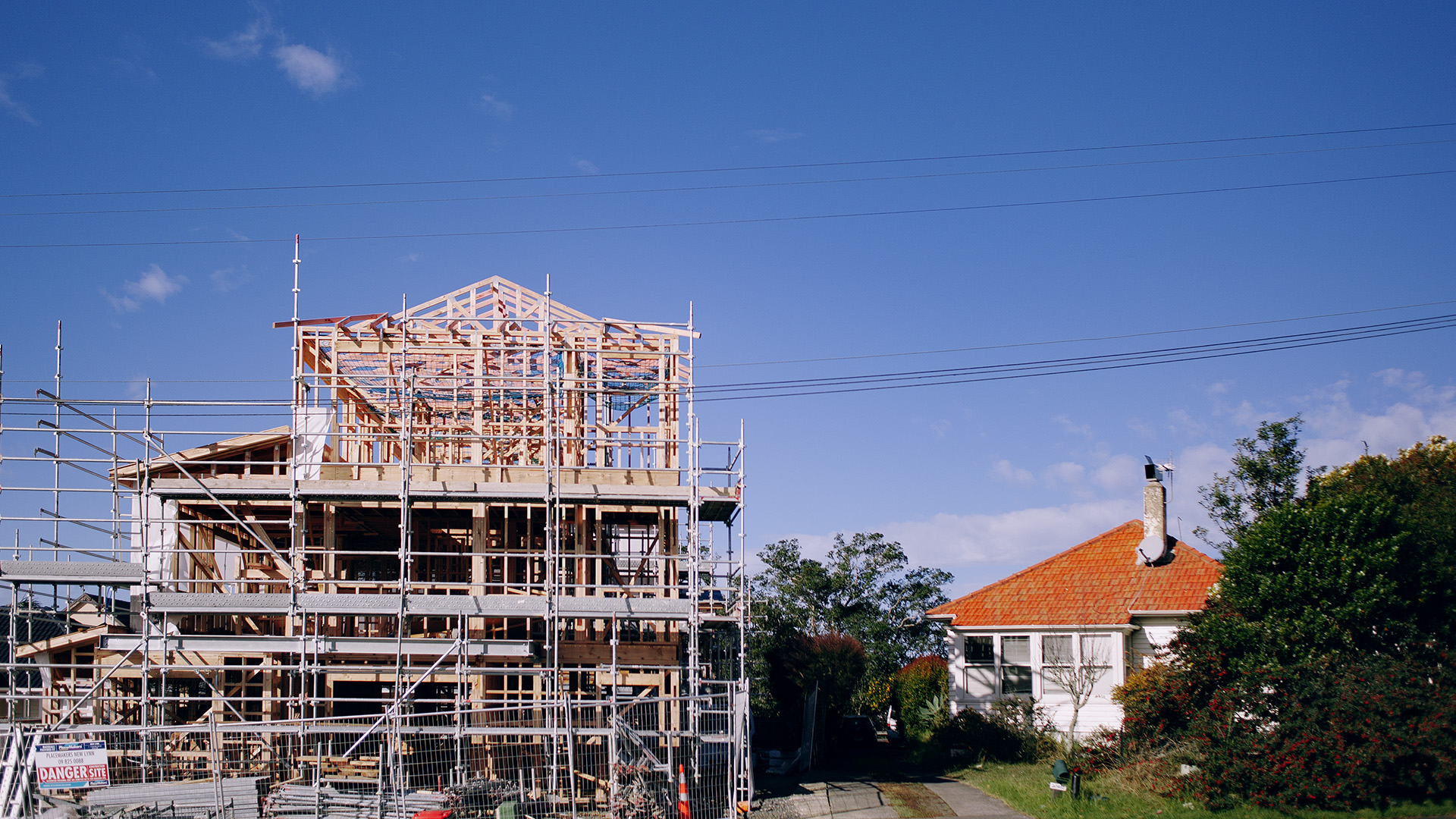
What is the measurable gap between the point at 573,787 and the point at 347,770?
534 cm

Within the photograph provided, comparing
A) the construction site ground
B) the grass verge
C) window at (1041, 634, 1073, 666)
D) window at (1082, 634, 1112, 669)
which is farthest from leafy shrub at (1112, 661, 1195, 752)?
window at (1041, 634, 1073, 666)

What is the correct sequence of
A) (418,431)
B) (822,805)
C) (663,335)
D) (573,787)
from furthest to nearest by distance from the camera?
(418,431)
(663,335)
(822,805)
(573,787)

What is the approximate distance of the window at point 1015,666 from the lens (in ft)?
85.5

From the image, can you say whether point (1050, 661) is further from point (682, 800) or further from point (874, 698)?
point (874, 698)

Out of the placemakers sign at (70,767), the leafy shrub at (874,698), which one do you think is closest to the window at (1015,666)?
the leafy shrub at (874,698)

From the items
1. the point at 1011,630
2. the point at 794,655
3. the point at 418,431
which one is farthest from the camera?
the point at 794,655

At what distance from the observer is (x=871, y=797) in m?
18.8

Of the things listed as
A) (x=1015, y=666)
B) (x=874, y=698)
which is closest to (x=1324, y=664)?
(x=1015, y=666)

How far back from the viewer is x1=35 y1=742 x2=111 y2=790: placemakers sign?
44.9 feet

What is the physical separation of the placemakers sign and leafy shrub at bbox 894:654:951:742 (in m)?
19.2

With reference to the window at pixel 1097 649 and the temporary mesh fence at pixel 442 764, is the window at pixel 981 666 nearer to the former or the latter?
the window at pixel 1097 649

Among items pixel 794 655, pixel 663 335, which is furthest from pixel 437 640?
pixel 794 655

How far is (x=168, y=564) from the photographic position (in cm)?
2009

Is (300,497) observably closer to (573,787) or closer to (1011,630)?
(573,787)
